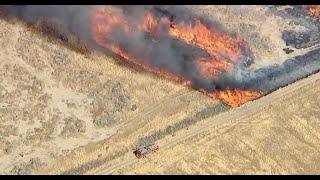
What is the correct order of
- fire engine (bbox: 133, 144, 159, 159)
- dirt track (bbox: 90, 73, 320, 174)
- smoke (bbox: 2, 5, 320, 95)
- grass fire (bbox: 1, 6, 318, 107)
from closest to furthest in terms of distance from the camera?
1. dirt track (bbox: 90, 73, 320, 174)
2. fire engine (bbox: 133, 144, 159, 159)
3. grass fire (bbox: 1, 6, 318, 107)
4. smoke (bbox: 2, 5, 320, 95)

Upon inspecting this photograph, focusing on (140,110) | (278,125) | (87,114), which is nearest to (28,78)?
(87,114)

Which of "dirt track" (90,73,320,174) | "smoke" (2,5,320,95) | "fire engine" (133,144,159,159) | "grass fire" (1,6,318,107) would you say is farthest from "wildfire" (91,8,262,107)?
"fire engine" (133,144,159,159)

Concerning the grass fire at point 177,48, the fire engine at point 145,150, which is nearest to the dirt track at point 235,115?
the fire engine at point 145,150

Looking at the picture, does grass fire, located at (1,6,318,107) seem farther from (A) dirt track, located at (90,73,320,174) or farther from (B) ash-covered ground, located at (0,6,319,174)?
(B) ash-covered ground, located at (0,6,319,174)

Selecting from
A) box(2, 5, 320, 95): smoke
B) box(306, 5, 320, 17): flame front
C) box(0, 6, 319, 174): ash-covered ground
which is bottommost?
box(0, 6, 319, 174): ash-covered ground

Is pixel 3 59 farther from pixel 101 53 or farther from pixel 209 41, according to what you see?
pixel 209 41

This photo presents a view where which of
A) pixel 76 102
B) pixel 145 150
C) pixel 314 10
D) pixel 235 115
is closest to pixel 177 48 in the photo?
pixel 235 115
